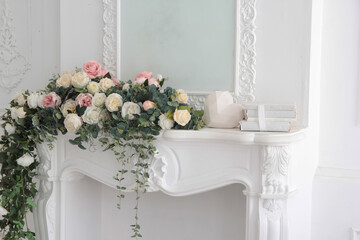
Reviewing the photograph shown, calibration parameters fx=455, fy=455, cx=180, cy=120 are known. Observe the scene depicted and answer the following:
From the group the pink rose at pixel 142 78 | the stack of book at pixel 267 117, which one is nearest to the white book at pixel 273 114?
the stack of book at pixel 267 117

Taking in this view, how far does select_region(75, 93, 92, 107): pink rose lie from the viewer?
7.72 ft

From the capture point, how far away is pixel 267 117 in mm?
2227

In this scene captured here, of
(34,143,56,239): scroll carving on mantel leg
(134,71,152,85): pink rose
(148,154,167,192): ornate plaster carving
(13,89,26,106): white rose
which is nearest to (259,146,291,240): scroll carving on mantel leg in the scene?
(148,154,167,192): ornate plaster carving

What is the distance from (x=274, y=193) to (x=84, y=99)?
1067mm

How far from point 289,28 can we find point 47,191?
5.43 feet

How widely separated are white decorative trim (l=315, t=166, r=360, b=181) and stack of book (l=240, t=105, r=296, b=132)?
626 millimetres

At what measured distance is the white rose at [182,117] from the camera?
221cm

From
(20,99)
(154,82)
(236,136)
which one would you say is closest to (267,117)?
(236,136)

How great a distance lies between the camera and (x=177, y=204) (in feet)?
9.24

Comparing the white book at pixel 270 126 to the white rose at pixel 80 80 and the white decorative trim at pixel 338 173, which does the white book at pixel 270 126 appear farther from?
the white rose at pixel 80 80

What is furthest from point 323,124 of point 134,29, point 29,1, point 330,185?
point 29,1

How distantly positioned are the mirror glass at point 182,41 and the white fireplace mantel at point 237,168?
438mm

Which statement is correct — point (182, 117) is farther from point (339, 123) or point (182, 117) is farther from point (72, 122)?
point (339, 123)

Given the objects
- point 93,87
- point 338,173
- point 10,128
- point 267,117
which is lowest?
point 338,173
